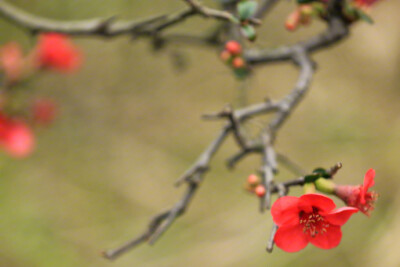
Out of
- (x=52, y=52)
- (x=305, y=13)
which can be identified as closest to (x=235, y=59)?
(x=305, y=13)

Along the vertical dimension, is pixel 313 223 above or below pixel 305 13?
below

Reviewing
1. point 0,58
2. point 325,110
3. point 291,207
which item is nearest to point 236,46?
point 291,207


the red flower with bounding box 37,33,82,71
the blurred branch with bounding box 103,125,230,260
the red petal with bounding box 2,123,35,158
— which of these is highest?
the blurred branch with bounding box 103,125,230,260

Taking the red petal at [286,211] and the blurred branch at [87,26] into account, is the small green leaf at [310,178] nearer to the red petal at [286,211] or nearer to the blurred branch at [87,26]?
the red petal at [286,211]

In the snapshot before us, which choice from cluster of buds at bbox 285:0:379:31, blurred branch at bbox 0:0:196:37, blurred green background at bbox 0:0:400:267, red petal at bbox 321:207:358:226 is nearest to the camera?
red petal at bbox 321:207:358:226

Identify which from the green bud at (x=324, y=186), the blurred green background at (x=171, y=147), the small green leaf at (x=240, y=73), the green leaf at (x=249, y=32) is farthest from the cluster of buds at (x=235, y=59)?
the blurred green background at (x=171, y=147)

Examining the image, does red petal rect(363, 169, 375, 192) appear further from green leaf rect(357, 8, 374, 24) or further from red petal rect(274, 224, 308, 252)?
green leaf rect(357, 8, 374, 24)

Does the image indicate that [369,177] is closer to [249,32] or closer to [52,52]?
[249,32]

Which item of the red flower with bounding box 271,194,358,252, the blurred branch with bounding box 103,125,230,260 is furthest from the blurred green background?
the red flower with bounding box 271,194,358,252
